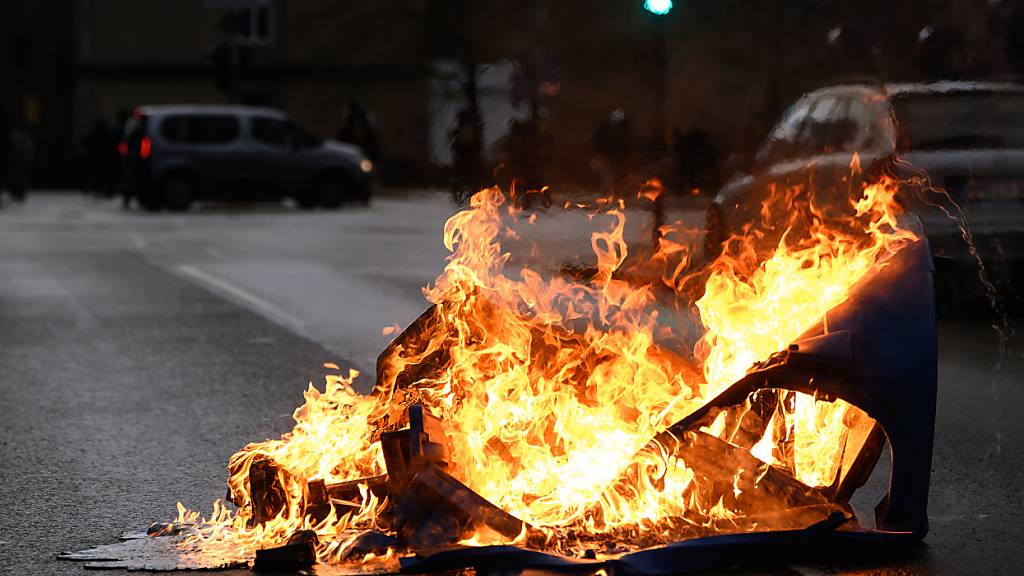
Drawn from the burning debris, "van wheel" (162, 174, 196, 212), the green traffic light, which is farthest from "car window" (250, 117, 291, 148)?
the burning debris

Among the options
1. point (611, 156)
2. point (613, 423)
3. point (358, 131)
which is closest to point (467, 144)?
point (613, 423)

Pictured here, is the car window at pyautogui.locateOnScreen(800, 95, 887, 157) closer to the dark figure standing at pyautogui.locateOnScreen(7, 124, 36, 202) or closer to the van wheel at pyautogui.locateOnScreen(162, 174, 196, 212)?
the van wheel at pyautogui.locateOnScreen(162, 174, 196, 212)

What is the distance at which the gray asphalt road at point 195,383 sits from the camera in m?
5.26

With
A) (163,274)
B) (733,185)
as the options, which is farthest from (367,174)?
(733,185)

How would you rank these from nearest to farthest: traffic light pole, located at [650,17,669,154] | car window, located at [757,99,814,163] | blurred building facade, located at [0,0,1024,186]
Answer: car window, located at [757,99,814,163]
blurred building facade, located at [0,0,1024,186]
traffic light pole, located at [650,17,669,154]

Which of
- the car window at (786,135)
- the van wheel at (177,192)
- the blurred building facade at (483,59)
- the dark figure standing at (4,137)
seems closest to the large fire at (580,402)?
the blurred building facade at (483,59)

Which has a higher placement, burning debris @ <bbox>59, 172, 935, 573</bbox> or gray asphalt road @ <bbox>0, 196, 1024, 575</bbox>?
burning debris @ <bbox>59, 172, 935, 573</bbox>

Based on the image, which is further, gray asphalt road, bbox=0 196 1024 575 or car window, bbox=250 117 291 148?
car window, bbox=250 117 291 148

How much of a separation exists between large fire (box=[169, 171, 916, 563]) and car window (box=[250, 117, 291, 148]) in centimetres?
2595

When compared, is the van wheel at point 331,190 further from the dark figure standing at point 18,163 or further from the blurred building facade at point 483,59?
the dark figure standing at point 18,163

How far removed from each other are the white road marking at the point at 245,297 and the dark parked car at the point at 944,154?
10.3 ft

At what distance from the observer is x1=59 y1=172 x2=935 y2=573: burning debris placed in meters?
4.46

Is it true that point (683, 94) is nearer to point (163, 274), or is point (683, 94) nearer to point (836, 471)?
point (163, 274)

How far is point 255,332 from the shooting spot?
1099 cm
